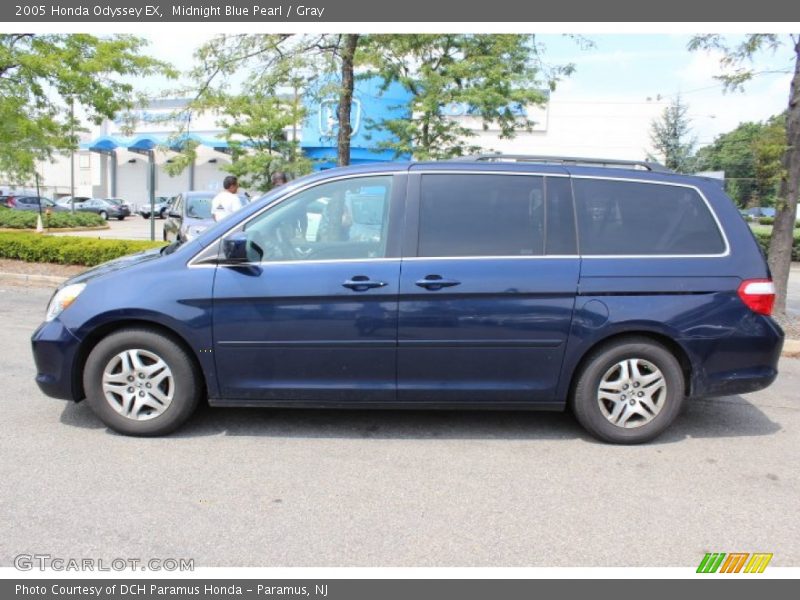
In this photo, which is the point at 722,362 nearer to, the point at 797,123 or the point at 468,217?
the point at 468,217

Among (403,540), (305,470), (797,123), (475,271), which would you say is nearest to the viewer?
(403,540)

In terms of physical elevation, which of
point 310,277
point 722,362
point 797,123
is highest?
point 797,123

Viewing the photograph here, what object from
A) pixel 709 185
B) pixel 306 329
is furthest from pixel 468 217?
pixel 709 185

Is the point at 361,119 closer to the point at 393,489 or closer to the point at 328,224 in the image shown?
the point at 328,224

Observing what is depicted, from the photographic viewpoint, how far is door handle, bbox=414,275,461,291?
405 cm

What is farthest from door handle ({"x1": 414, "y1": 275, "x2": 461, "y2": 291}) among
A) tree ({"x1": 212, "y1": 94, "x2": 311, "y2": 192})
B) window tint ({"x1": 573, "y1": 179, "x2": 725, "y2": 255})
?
tree ({"x1": 212, "y1": 94, "x2": 311, "y2": 192})

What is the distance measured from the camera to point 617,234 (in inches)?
168

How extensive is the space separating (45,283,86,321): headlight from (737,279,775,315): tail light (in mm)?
4403

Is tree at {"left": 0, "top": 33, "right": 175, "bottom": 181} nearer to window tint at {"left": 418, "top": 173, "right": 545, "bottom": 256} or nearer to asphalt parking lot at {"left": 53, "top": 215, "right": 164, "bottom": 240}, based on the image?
window tint at {"left": 418, "top": 173, "right": 545, "bottom": 256}

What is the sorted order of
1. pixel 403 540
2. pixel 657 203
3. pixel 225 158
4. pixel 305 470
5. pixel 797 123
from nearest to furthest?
pixel 403 540, pixel 305 470, pixel 657 203, pixel 797 123, pixel 225 158

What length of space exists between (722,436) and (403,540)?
2.79 m

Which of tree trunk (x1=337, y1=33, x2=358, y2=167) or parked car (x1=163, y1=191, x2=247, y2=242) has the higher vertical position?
tree trunk (x1=337, y1=33, x2=358, y2=167)

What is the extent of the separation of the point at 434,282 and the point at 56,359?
2536 mm

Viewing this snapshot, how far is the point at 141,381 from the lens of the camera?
13.7ft
